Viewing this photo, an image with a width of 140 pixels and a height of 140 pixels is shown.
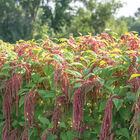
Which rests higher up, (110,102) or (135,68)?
(135,68)

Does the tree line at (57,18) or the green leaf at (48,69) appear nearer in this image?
the green leaf at (48,69)

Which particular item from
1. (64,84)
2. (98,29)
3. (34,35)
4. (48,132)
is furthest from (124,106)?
(34,35)

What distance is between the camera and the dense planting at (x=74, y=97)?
150 cm

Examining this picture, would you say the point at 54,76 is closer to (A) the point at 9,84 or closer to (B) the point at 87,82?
(B) the point at 87,82

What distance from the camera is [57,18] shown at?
3428cm

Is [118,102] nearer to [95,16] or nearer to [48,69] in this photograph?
[48,69]

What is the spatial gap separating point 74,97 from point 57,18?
111ft

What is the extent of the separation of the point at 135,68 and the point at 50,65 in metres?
0.69

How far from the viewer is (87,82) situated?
1486 millimetres

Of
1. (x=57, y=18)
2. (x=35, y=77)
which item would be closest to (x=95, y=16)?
(x=57, y=18)

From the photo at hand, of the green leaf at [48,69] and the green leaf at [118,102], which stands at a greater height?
the green leaf at [48,69]

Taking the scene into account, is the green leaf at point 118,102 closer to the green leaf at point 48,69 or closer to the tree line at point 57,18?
the green leaf at point 48,69

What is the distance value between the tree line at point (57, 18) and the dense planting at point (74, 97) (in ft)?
82.8

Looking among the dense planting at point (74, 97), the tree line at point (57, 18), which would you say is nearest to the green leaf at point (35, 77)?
the dense planting at point (74, 97)
